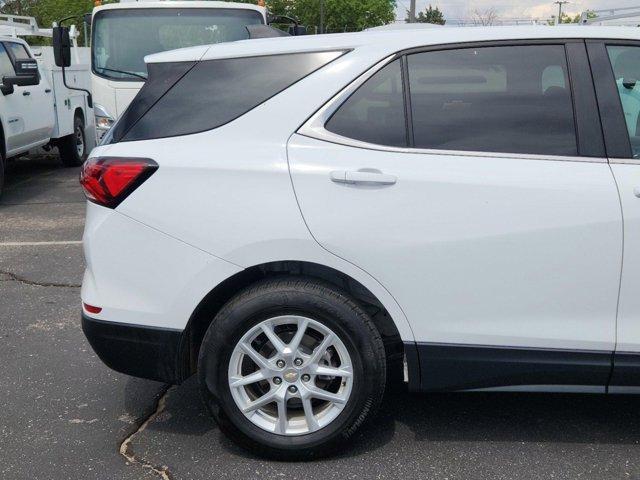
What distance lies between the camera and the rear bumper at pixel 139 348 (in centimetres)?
318

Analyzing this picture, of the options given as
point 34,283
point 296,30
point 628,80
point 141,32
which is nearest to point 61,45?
point 141,32

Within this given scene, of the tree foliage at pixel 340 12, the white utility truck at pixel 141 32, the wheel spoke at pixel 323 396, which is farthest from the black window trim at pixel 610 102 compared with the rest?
the tree foliage at pixel 340 12

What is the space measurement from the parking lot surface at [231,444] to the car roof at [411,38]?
5.48 feet

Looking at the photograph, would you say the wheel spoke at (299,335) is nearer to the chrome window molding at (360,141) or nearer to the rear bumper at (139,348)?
the rear bumper at (139,348)

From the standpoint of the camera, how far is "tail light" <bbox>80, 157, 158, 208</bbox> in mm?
3129

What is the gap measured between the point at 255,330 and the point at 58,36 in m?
6.35

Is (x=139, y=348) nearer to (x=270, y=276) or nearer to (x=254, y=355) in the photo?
(x=254, y=355)

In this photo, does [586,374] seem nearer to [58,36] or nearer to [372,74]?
[372,74]

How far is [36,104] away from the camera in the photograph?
1048cm

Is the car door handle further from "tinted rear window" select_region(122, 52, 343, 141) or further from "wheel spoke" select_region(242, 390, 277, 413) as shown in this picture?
"wheel spoke" select_region(242, 390, 277, 413)

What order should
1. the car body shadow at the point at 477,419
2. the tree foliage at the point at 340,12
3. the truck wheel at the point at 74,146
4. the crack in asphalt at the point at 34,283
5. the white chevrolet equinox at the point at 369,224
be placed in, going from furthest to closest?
1. the tree foliage at the point at 340,12
2. the truck wheel at the point at 74,146
3. the crack in asphalt at the point at 34,283
4. the car body shadow at the point at 477,419
5. the white chevrolet equinox at the point at 369,224

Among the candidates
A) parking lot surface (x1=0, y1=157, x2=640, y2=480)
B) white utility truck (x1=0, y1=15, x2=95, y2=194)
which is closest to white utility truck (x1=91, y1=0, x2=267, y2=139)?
white utility truck (x1=0, y1=15, x2=95, y2=194)

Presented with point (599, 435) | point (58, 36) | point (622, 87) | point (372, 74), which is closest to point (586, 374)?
point (599, 435)

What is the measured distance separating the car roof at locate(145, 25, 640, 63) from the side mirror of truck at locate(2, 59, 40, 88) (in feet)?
21.5
